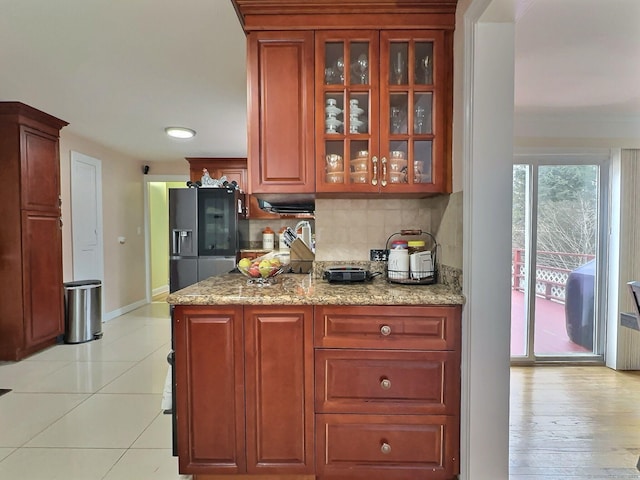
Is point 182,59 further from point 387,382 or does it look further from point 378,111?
point 387,382

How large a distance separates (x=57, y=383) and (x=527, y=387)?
3.71 metres

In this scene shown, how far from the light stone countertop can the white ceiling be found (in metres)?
1.29

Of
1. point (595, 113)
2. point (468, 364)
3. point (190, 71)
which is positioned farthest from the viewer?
point (595, 113)

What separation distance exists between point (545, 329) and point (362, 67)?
3.06 meters

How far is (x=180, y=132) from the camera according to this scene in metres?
→ 3.83

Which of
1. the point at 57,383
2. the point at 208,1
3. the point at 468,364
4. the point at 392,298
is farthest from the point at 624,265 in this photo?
the point at 57,383

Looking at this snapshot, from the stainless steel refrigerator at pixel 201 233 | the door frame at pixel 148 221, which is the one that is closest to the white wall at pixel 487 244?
the stainless steel refrigerator at pixel 201 233

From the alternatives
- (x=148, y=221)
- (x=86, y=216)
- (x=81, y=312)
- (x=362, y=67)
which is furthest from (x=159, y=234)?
(x=362, y=67)

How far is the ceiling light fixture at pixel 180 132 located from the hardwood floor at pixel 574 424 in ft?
12.8

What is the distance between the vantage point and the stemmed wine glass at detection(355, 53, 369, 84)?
70.1 inches

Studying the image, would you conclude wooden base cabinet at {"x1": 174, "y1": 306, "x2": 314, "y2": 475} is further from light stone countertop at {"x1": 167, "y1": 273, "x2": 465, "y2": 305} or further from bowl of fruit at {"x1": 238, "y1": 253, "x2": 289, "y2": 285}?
bowl of fruit at {"x1": 238, "y1": 253, "x2": 289, "y2": 285}

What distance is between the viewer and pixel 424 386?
1545 mm

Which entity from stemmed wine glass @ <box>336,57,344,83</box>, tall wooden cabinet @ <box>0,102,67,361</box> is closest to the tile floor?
tall wooden cabinet @ <box>0,102,67,361</box>

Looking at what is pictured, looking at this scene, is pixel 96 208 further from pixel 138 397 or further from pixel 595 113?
pixel 595 113
